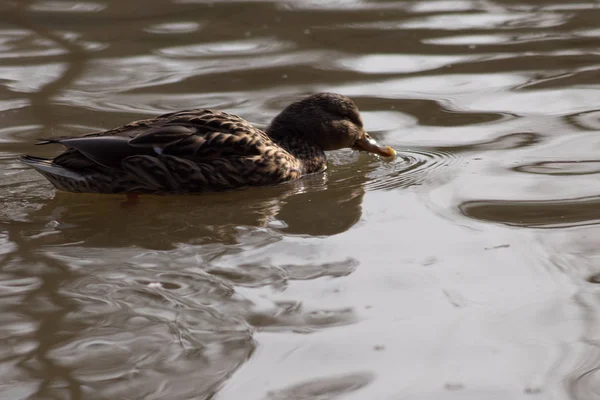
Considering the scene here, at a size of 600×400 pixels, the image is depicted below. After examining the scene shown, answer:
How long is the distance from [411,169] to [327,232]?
1.43 meters

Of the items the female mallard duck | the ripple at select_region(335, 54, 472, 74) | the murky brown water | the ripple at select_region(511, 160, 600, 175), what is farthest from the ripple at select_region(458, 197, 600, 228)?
the ripple at select_region(335, 54, 472, 74)

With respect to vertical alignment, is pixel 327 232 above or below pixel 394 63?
below

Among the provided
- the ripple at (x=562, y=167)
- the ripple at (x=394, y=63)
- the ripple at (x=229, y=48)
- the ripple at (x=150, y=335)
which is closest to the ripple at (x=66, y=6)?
the ripple at (x=229, y=48)

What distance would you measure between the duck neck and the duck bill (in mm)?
286

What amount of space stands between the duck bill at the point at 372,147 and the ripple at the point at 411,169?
0.09m

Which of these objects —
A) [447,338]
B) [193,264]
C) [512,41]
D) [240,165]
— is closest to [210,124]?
[240,165]

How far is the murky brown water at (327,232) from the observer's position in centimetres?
463

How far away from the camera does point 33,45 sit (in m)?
11.0

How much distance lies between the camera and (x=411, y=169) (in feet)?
24.9

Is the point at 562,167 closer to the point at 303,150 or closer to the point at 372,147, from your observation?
the point at 372,147

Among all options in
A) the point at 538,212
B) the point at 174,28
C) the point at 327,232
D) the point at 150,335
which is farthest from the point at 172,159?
the point at 174,28

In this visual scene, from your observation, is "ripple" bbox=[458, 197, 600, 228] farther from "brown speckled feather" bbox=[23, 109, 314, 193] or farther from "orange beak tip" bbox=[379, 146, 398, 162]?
"brown speckled feather" bbox=[23, 109, 314, 193]

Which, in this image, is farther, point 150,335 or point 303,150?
point 303,150

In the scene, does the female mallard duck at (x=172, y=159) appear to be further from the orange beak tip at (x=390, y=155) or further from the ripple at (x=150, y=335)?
the ripple at (x=150, y=335)
